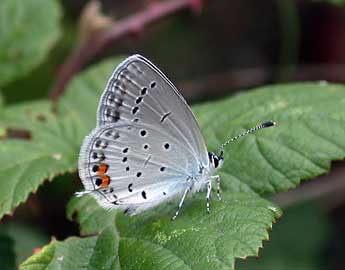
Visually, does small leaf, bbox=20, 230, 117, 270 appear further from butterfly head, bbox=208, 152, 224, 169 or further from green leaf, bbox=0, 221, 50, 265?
green leaf, bbox=0, 221, 50, 265

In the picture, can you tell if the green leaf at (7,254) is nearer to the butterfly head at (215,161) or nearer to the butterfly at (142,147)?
the butterfly at (142,147)

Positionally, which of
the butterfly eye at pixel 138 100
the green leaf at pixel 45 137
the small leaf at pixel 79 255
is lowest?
the small leaf at pixel 79 255

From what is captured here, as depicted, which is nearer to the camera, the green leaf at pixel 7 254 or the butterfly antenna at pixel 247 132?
the butterfly antenna at pixel 247 132

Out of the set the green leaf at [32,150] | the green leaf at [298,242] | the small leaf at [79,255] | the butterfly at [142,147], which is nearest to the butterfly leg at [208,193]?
the butterfly at [142,147]

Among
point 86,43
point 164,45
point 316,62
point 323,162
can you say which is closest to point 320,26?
point 316,62

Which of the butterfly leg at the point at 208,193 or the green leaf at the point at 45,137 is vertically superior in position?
the butterfly leg at the point at 208,193

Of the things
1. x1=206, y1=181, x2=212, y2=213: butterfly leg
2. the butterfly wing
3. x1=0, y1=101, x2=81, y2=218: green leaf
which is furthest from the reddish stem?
x1=206, y1=181, x2=212, y2=213: butterfly leg
